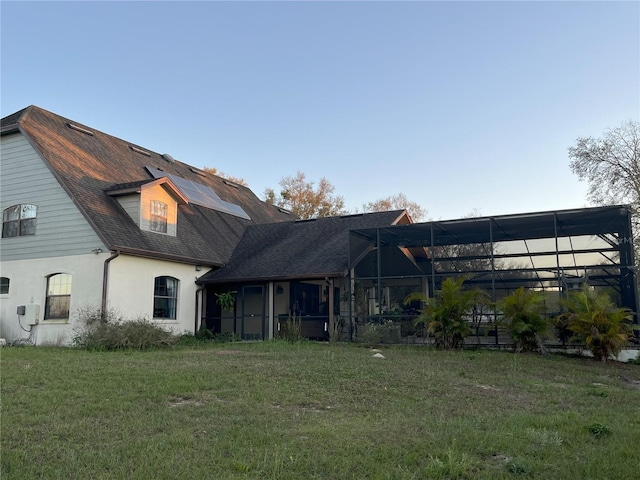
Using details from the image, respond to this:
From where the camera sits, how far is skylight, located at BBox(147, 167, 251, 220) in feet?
70.9

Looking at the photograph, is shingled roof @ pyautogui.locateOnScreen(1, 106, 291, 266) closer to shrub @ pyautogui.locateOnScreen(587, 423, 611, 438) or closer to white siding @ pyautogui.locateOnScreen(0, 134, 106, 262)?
white siding @ pyautogui.locateOnScreen(0, 134, 106, 262)

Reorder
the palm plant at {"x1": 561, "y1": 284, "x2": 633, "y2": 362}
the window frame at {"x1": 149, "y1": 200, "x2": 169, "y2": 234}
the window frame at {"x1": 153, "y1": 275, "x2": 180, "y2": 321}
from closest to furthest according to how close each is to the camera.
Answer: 1. the palm plant at {"x1": 561, "y1": 284, "x2": 633, "y2": 362}
2. the window frame at {"x1": 153, "y1": 275, "x2": 180, "y2": 321}
3. the window frame at {"x1": 149, "y1": 200, "x2": 169, "y2": 234}

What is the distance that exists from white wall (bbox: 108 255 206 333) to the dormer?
1340 mm

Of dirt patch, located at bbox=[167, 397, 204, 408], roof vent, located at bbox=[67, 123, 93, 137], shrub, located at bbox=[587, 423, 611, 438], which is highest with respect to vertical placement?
roof vent, located at bbox=[67, 123, 93, 137]

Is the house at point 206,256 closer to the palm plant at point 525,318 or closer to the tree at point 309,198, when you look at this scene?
the palm plant at point 525,318

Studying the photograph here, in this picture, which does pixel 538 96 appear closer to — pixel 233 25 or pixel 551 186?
pixel 551 186

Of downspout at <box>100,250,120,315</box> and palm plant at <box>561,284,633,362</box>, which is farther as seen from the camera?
downspout at <box>100,250,120,315</box>

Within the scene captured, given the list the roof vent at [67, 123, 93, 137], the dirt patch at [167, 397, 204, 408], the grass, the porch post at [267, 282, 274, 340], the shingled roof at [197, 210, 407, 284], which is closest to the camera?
the grass

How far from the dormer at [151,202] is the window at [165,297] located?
1681 millimetres

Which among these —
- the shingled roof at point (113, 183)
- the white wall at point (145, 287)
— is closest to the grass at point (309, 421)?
the white wall at point (145, 287)

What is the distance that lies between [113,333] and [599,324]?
12.2 m

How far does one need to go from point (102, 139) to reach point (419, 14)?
1332cm

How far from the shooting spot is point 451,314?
547 inches

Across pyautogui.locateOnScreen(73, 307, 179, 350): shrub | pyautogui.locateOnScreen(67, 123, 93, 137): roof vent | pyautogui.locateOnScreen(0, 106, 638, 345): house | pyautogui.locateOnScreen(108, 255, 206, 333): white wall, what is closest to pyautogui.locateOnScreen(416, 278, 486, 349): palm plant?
pyautogui.locateOnScreen(0, 106, 638, 345): house
